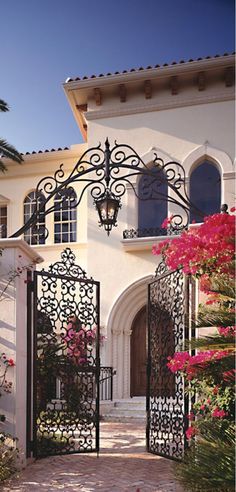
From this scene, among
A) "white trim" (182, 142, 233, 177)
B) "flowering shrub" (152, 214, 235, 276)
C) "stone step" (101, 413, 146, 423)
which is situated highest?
"white trim" (182, 142, 233, 177)

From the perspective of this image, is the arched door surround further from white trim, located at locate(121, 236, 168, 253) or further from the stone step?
the stone step

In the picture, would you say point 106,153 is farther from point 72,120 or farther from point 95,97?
point 72,120

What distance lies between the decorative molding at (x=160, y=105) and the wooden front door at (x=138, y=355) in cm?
570

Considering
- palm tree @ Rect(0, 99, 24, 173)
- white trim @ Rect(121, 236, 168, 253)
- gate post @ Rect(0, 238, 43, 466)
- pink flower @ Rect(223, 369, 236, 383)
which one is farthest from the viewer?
palm tree @ Rect(0, 99, 24, 173)

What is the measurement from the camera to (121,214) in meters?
14.1

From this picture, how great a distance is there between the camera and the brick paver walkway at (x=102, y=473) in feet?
18.5

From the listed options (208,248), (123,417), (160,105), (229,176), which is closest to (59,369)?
(208,248)

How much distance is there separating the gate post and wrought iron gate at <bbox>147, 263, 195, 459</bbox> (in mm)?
1876

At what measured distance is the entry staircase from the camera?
Answer: 1164 cm

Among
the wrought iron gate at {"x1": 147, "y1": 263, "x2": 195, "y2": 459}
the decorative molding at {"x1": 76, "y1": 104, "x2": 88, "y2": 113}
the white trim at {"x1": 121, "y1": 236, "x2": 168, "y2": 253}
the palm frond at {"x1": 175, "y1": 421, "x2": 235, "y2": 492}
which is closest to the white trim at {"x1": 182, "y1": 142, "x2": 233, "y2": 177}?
the white trim at {"x1": 121, "y1": 236, "x2": 168, "y2": 253}

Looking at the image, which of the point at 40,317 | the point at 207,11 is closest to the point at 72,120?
the point at 40,317

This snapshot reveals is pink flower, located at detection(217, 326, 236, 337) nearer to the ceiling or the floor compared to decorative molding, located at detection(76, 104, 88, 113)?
nearer to the floor

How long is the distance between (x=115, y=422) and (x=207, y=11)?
9547mm

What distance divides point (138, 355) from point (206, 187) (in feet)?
17.0
